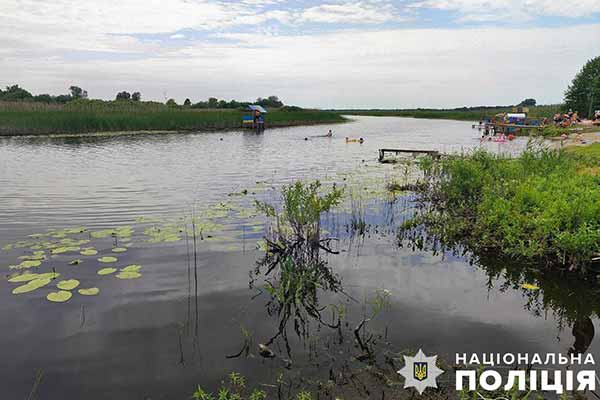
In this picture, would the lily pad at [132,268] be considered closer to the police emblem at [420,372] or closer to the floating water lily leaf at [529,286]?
the police emblem at [420,372]

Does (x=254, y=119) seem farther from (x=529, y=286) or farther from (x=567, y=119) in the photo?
(x=529, y=286)

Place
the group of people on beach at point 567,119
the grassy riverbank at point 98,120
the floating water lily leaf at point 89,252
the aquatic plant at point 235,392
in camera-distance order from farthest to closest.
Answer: the grassy riverbank at point 98,120 → the group of people on beach at point 567,119 → the floating water lily leaf at point 89,252 → the aquatic plant at point 235,392

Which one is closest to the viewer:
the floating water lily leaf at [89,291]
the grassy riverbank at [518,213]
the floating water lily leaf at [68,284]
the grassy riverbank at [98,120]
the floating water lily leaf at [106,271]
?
the floating water lily leaf at [89,291]

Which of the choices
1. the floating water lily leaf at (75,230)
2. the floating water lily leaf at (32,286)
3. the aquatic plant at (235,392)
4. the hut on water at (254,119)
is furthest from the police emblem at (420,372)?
the hut on water at (254,119)

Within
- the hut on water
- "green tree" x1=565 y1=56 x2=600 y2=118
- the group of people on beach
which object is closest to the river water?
the group of people on beach

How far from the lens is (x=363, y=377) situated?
411 centimetres

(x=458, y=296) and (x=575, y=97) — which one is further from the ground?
(x=575, y=97)

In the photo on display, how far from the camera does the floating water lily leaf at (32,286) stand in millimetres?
5916

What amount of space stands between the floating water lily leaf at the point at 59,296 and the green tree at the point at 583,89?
179ft

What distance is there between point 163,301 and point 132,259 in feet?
5.93

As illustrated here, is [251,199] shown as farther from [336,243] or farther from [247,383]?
[247,383]

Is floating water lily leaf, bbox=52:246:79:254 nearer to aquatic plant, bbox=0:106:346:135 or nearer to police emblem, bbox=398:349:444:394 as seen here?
police emblem, bbox=398:349:444:394

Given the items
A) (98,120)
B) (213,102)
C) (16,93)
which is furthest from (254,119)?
(16,93)

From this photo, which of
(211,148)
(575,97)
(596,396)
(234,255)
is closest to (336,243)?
(234,255)
